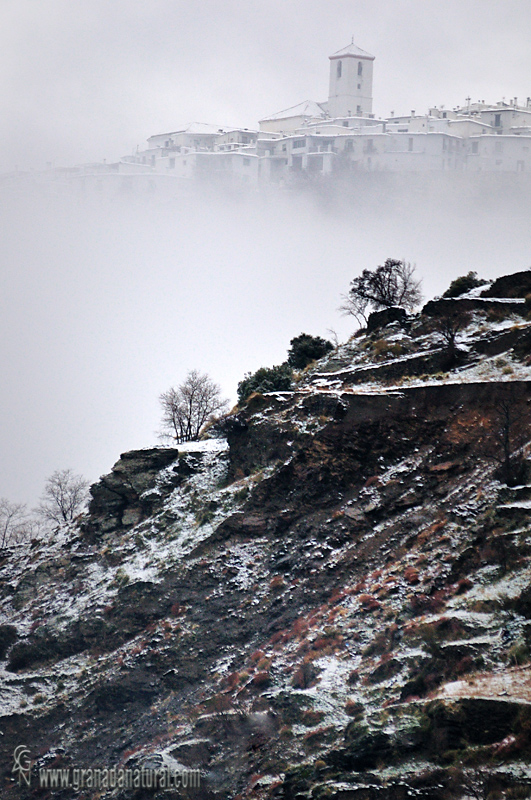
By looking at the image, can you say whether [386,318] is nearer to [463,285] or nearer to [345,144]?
[463,285]

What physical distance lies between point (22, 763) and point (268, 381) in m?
18.3

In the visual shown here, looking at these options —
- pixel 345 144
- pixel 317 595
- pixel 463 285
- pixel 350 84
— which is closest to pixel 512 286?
pixel 463 285

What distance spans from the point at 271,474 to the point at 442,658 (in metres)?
12.4

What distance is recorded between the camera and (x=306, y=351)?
4434 centimetres

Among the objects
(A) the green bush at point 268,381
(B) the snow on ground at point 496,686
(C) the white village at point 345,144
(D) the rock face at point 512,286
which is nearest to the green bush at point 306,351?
(A) the green bush at point 268,381

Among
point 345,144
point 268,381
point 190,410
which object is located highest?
point 345,144

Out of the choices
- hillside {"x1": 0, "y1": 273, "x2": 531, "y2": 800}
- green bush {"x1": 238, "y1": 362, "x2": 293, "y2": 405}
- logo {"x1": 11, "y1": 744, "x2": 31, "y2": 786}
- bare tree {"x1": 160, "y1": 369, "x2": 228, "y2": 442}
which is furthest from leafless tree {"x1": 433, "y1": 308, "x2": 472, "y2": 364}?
logo {"x1": 11, "y1": 744, "x2": 31, "y2": 786}

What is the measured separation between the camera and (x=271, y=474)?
107 feet

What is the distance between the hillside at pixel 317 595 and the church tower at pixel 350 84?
143 meters

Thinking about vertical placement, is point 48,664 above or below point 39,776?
above

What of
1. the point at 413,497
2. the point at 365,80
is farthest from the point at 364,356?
the point at 365,80

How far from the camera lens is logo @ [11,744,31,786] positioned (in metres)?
29.5

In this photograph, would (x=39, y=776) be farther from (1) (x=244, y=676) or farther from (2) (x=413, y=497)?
(2) (x=413, y=497)

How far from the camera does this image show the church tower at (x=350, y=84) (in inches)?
6727
